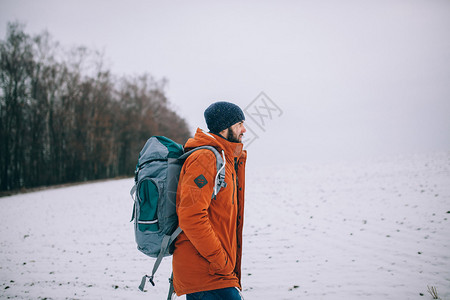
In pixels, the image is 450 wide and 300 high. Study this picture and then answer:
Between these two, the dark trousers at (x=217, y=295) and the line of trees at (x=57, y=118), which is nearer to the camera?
the dark trousers at (x=217, y=295)

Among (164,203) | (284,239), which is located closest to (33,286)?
(164,203)

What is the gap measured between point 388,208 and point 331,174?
670 cm

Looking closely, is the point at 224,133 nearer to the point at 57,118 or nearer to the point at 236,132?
the point at 236,132

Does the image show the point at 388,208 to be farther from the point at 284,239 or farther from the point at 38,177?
the point at 38,177

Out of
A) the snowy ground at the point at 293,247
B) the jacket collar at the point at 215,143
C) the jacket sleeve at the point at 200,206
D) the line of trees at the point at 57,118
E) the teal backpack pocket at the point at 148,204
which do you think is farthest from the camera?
the line of trees at the point at 57,118

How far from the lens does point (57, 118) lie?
75.3 feet

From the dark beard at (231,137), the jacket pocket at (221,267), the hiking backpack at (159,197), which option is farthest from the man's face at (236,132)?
the jacket pocket at (221,267)

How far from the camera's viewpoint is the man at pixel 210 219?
149cm

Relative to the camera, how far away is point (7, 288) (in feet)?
13.1

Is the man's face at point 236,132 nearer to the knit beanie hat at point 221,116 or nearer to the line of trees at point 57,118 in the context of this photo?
the knit beanie hat at point 221,116

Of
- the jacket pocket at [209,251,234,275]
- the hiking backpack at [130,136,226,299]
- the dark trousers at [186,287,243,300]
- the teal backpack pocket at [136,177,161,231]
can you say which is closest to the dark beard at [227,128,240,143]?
the hiking backpack at [130,136,226,299]

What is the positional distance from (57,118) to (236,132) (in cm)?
2633

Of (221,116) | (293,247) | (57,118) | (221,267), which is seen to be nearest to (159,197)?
(221,267)

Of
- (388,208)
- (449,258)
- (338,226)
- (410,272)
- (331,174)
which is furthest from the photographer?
(331,174)
